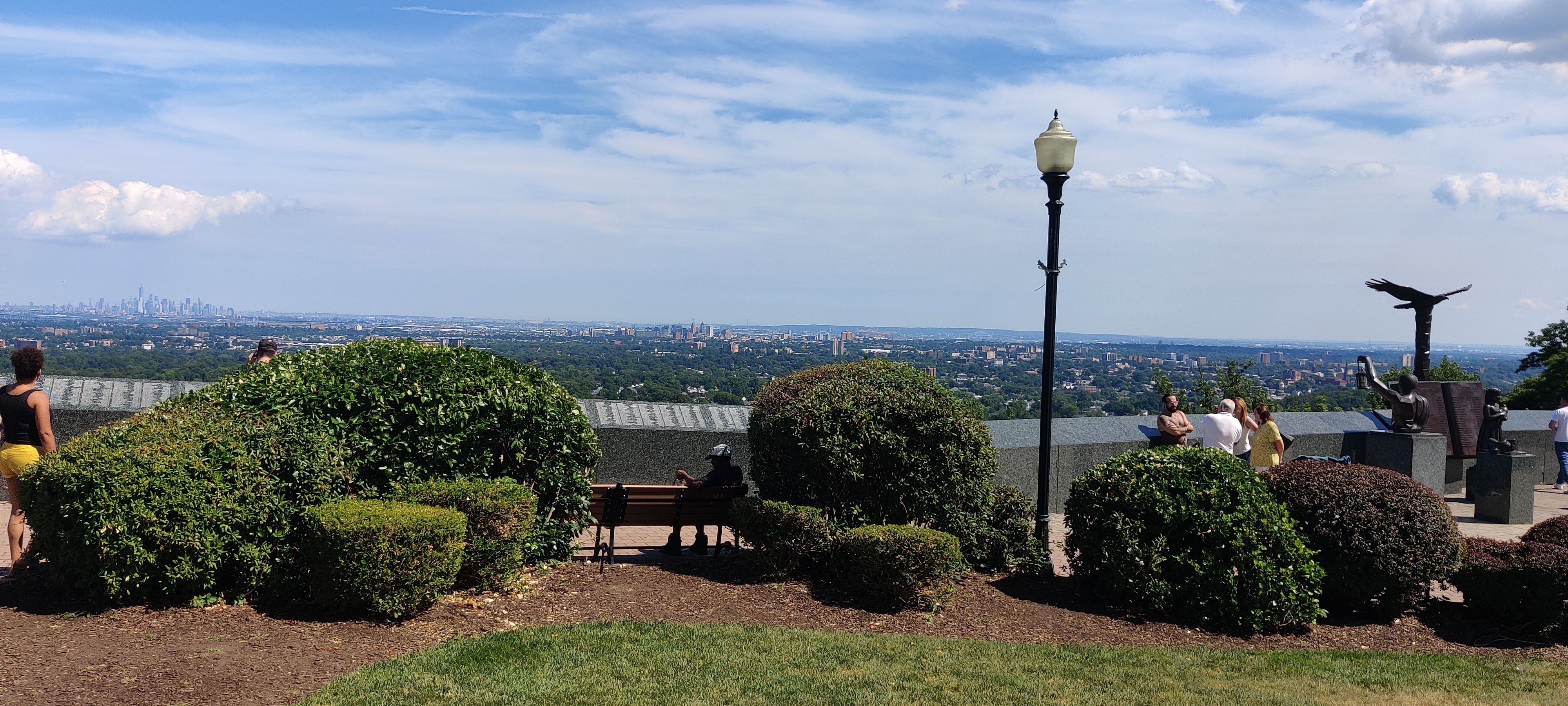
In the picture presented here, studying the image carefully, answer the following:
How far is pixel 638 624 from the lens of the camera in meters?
6.26

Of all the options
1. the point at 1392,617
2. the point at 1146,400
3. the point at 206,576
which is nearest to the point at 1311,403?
the point at 1146,400

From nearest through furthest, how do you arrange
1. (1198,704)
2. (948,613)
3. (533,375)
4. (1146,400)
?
(1198,704) < (948,613) < (533,375) < (1146,400)

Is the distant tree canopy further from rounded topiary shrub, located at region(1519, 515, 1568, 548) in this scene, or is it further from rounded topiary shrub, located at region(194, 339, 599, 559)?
rounded topiary shrub, located at region(194, 339, 599, 559)

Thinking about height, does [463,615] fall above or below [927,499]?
below

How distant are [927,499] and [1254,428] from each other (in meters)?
7.00

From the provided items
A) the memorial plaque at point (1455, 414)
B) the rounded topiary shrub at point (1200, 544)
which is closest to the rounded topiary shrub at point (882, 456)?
the rounded topiary shrub at point (1200, 544)

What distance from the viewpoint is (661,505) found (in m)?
8.16

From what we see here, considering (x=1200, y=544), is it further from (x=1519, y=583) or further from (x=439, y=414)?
(x=439, y=414)

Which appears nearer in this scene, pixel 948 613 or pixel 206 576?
pixel 206 576

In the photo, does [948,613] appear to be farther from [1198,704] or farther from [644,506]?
[644,506]

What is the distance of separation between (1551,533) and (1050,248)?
419 centimetres

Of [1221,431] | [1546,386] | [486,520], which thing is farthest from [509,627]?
[1546,386]

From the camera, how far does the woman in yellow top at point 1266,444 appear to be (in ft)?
37.9

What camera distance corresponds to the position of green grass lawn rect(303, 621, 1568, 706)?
5070mm
